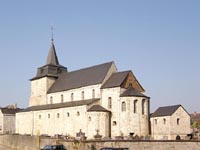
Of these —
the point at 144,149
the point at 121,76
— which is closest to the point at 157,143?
the point at 144,149

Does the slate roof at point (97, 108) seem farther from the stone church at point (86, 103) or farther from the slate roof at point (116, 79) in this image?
the slate roof at point (116, 79)

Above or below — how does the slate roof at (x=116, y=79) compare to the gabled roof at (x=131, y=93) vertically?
above

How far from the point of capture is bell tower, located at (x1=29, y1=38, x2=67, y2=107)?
2665 inches

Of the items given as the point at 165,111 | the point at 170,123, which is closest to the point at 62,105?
the point at 165,111

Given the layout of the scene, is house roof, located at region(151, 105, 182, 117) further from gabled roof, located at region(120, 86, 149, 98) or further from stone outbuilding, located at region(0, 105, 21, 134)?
stone outbuilding, located at region(0, 105, 21, 134)

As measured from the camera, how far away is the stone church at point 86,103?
165 feet

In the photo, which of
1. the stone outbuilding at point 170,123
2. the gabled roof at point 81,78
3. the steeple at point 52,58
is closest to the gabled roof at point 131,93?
the stone outbuilding at point 170,123

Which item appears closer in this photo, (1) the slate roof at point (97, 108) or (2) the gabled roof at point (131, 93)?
(2) the gabled roof at point (131, 93)

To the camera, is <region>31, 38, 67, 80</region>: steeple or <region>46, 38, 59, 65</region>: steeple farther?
<region>46, 38, 59, 65</region>: steeple

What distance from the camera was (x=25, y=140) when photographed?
5175cm

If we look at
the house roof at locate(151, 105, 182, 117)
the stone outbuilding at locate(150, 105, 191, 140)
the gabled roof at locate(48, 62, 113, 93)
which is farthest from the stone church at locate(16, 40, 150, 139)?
the house roof at locate(151, 105, 182, 117)

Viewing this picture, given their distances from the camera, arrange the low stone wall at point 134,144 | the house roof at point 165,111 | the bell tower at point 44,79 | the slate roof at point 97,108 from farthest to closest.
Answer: the bell tower at point 44,79 < the slate roof at point 97,108 < the house roof at point 165,111 < the low stone wall at point 134,144

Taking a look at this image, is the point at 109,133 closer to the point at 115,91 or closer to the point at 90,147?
the point at 115,91

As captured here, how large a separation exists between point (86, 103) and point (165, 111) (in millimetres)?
11669
